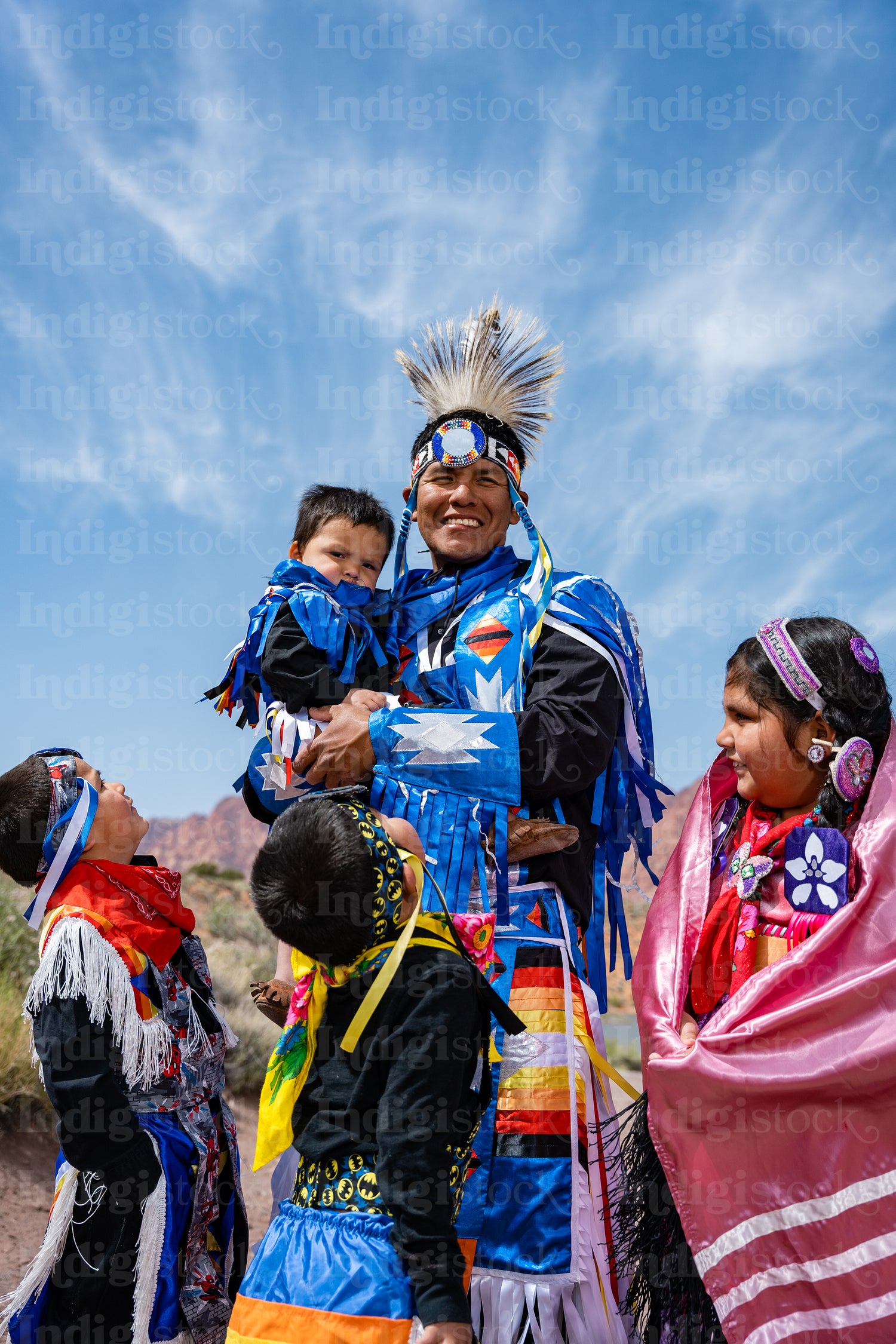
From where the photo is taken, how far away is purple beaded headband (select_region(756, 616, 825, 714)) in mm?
2635

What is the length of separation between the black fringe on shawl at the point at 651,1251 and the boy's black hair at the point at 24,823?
5.55 ft

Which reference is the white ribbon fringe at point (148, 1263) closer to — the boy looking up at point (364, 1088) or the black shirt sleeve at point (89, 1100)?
the black shirt sleeve at point (89, 1100)

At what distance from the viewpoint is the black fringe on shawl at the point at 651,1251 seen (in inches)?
91.6

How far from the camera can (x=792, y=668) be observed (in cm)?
267

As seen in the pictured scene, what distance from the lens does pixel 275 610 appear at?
10.7 ft

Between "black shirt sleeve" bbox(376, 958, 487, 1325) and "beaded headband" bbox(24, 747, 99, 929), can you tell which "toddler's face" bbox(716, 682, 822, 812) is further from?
"beaded headband" bbox(24, 747, 99, 929)

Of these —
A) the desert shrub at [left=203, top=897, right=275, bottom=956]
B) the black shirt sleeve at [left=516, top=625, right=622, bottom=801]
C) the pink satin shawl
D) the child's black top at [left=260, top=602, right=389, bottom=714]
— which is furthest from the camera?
the desert shrub at [left=203, top=897, right=275, bottom=956]

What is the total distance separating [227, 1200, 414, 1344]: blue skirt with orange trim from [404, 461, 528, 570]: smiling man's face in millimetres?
2050

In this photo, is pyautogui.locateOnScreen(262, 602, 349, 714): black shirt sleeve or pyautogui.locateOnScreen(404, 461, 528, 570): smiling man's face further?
pyautogui.locateOnScreen(404, 461, 528, 570): smiling man's face

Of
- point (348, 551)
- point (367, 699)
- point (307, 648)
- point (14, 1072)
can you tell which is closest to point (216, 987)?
point (14, 1072)

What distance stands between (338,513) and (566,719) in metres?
1.29

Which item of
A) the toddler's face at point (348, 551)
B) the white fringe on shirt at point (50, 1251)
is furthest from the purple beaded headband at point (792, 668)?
the white fringe on shirt at point (50, 1251)

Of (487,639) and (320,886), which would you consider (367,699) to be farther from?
(320,886)

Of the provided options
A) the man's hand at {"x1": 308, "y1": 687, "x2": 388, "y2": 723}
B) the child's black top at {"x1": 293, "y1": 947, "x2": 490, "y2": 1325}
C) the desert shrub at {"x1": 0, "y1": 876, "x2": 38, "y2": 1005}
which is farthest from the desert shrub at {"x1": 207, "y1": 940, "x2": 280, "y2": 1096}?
the child's black top at {"x1": 293, "y1": 947, "x2": 490, "y2": 1325}
